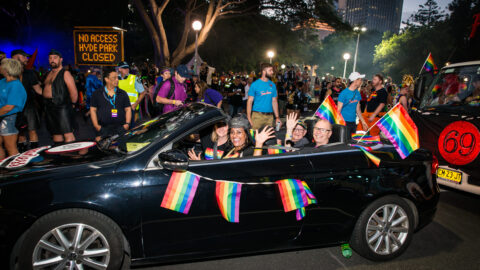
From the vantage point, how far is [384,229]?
310cm

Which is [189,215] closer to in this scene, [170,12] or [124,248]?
[124,248]

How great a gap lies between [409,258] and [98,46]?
294 inches

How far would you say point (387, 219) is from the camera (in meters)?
3.10

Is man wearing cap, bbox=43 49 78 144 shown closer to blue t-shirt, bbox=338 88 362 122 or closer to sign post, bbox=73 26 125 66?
sign post, bbox=73 26 125 66

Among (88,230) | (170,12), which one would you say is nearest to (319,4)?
(170,12)

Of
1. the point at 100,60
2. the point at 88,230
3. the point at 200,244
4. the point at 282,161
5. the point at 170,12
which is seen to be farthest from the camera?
the point at 170,12

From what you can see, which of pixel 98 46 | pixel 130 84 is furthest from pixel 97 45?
pixel 130 84

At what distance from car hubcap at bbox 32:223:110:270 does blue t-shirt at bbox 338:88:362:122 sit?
488cm

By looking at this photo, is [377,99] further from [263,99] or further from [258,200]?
[258,200]

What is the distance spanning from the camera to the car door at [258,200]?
8.75 ft

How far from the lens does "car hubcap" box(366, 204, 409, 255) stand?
3.07 meters

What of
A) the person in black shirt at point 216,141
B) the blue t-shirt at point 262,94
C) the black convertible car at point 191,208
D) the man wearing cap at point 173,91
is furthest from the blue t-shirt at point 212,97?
the black convertible car at point 191,208

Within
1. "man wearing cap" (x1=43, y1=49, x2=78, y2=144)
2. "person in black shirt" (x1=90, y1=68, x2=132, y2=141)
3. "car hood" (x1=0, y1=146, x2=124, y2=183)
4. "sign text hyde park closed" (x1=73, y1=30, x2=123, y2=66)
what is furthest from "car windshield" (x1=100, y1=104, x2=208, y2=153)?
"sign text hyde park closed" (x1=73, y1=30, x2=123, y2=66)

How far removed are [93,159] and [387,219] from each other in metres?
2.84
